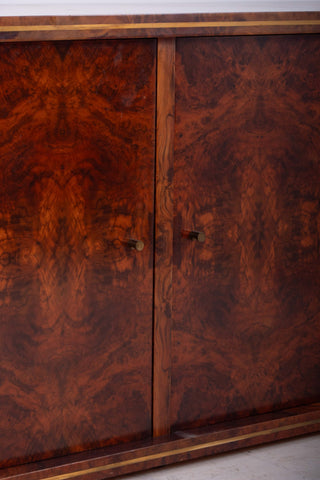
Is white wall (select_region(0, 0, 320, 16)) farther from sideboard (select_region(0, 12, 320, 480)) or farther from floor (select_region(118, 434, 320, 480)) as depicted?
floor (select_region(118, 434, 320, 480))

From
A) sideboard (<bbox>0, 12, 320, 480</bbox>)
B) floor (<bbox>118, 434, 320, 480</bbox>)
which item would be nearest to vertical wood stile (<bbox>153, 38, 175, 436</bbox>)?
sideboard (<bbox>0, 12, 320, 480</bbox>)

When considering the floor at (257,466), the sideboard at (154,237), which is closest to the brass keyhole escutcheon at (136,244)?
the sideboard at (154,237)

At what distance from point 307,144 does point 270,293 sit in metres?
0.43

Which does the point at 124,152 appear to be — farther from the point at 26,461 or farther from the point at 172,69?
the point at 26,461

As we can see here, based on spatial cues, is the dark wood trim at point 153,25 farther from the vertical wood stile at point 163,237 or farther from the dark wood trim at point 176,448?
the dark wood trim at point 176,448

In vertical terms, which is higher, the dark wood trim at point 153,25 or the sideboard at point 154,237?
the dark wood trim at point 153,25

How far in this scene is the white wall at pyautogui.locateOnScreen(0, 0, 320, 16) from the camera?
178 centimetres

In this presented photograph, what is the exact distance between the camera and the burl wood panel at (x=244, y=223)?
6.69ft

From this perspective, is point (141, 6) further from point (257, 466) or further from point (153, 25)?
point (257, 466)

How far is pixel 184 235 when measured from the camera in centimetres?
207

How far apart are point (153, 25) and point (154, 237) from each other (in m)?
0.53

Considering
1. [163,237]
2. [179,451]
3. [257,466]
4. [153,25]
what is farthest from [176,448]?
[153,25]

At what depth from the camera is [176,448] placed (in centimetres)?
212

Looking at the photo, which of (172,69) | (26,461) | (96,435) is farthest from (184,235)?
(26,461)
